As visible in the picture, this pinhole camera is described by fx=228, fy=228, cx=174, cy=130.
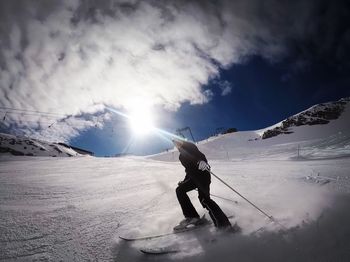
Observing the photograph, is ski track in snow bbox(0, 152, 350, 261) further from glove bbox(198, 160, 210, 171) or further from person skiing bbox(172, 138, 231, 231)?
glove bbox(198, 160, 210, 171)

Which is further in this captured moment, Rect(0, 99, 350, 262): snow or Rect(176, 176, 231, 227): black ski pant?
Rect(176, 176, 231, 227): black ski pant

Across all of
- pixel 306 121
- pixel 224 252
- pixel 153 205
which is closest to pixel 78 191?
pixel 153 205

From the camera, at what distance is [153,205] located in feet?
20.1

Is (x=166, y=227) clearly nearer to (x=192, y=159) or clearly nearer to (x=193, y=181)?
(x=193, y=181)

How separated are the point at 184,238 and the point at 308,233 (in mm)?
1987

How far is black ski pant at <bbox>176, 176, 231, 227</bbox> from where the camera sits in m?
4.19

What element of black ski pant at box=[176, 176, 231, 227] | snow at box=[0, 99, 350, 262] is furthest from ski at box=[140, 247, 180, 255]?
black ski pant at box=[176, 176, 231, 227]

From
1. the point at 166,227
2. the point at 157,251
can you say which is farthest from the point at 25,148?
the point at 157,251

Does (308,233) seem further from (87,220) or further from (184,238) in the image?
(87,220)

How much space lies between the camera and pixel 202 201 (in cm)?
448

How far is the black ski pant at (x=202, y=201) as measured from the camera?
419 centimetres

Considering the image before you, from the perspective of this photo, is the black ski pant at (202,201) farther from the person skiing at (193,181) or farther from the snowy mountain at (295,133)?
the snowy mountain at (295,133)

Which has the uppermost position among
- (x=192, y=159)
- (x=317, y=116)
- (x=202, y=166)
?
(x=317, y=116)

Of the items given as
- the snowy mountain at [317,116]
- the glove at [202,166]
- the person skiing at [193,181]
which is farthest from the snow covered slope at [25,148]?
the snowy mountain at [317,116]
